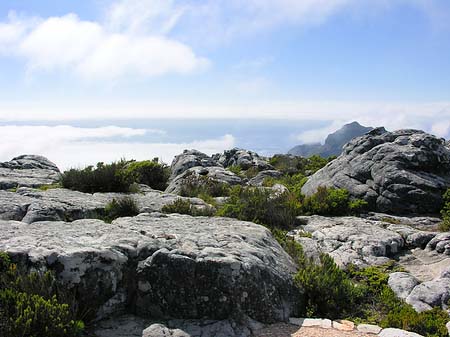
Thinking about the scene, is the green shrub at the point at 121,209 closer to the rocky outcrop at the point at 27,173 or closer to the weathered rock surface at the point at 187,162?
the rocky outcrop at the point at 27,173

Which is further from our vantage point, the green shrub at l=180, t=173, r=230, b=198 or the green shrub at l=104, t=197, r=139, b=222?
the green shrub at l=180, t=173, r=230, b=198

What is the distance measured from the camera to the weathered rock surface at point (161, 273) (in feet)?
24.0

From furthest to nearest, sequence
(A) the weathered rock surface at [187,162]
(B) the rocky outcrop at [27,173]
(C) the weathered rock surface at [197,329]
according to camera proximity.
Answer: (A) the weathered rock surface at [187,162] → (B) the rocky outcrop at [27,173] → (C) the weathered rock surface at [197,329]

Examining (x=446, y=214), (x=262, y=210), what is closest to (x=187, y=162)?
(x=262, y=210)

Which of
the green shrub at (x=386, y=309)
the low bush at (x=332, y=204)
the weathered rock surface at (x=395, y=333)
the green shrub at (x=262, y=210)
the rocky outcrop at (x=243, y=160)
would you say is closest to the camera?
the weathered rock surface at (x=395, y=333)

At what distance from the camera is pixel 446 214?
45.2 ft

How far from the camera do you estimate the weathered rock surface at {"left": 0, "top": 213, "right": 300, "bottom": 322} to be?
7.32 m

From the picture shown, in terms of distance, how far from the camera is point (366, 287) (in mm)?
9133

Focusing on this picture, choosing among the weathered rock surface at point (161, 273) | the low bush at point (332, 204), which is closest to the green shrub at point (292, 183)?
the low bush at point (332, 204)

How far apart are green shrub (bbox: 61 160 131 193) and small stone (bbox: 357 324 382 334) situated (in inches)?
451

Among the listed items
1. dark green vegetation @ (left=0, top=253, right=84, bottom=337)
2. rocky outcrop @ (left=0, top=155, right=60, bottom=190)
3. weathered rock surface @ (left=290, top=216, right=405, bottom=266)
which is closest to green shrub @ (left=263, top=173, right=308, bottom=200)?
weathered rock surface @ (left=290, top=216, right=405, bottom=266)

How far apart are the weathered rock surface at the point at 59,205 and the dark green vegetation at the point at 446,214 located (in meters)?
7.51

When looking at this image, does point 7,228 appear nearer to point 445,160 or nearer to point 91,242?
point 91,242

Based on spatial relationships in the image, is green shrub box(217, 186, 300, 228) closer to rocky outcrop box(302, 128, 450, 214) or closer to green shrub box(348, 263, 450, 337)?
green shrub box(348, 263, 450, 337)
